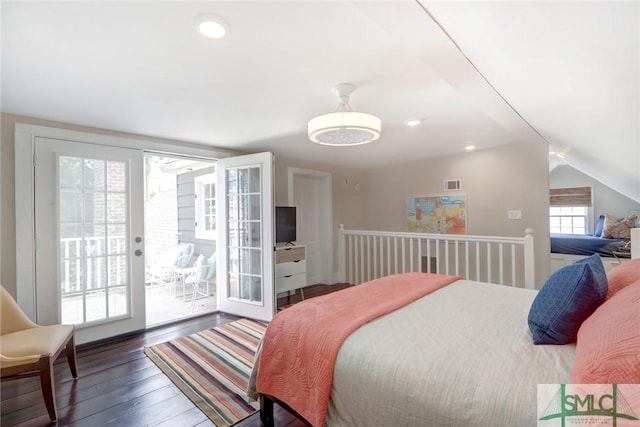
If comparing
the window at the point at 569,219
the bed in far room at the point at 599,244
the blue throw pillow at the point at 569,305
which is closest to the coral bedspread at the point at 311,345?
the blue throw pillow at the point at 569,305

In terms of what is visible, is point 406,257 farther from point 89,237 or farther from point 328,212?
point 89,237

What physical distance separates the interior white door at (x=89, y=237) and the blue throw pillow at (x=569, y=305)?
139 inches

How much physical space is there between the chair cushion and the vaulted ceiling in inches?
68.6

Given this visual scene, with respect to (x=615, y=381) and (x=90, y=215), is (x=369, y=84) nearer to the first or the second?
(x=615, y=381)

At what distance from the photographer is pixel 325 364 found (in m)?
1.31

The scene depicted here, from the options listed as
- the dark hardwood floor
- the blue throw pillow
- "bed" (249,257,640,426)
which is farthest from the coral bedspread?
the blue throw pillow

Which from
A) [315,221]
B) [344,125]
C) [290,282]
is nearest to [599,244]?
[315,221]

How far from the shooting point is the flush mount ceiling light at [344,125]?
1.92 m

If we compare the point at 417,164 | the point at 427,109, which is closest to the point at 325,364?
Result: the point at 427,109

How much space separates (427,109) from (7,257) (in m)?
3.92

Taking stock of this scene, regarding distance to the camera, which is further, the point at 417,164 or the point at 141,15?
the point at 417,164

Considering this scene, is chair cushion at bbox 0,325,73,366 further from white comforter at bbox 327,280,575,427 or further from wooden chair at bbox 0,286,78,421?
white comforter at bbox 327,280,575,427

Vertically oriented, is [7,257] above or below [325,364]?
above

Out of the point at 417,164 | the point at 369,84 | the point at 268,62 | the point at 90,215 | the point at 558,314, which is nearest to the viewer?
the point at 558,314
